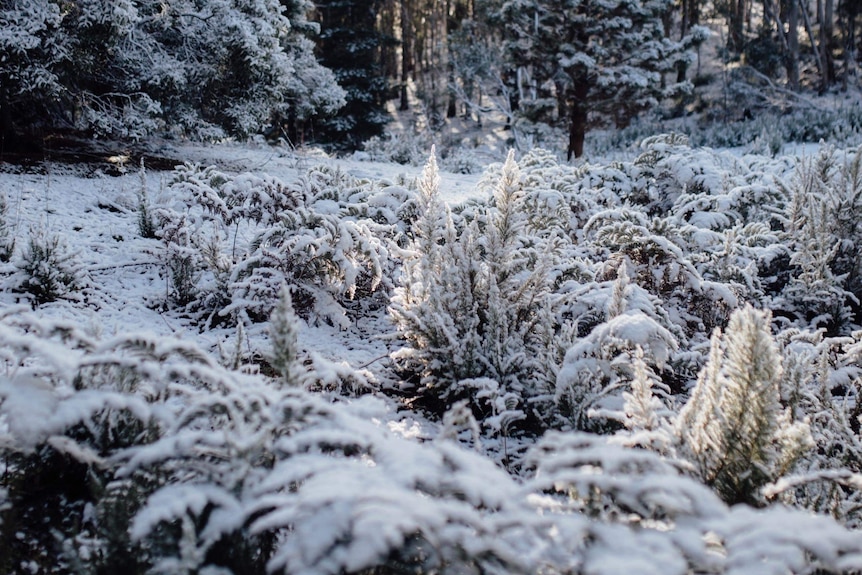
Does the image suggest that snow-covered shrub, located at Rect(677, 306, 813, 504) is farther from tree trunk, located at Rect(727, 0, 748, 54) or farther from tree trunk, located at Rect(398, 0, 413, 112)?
tree trunk, located at Rect(727, 0, 748, 54)

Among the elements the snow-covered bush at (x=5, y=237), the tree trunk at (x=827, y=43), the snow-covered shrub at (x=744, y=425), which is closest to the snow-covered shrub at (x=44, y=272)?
the snow-covered bush at (x=5, y=237)

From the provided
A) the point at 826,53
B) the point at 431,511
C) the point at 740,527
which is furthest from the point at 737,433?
the point at 826,53

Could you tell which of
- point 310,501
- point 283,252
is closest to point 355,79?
point 283,252

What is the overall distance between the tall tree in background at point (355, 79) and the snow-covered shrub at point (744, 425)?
59.5ft

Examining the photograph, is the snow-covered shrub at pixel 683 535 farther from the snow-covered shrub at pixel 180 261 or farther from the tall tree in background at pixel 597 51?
the tall tree in background at pixel 597 51

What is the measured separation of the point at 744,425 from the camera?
155cm

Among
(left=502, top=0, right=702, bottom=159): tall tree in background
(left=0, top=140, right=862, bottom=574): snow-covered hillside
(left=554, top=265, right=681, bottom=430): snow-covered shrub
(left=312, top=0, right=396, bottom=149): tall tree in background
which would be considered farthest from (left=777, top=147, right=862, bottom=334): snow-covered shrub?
(left=312, top=0, right=396, bottom=149): tall tree in background

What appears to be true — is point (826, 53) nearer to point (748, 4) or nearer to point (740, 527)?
point (748, 4)

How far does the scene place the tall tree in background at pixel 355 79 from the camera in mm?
18984

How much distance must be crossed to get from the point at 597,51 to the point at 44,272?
13.5 metres

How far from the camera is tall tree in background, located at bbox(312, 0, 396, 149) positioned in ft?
62.3

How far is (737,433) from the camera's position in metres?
1.55

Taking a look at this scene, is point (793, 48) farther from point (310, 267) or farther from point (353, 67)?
point (310, 267)

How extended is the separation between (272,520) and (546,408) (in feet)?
5.40
